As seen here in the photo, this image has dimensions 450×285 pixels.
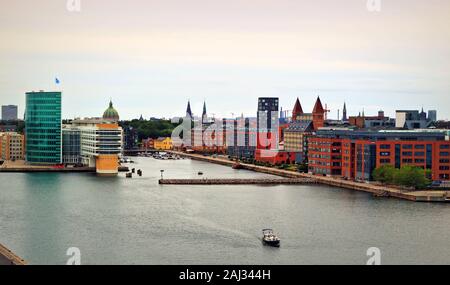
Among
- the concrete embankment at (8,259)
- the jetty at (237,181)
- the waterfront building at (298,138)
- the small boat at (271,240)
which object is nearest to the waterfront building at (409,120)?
the jetty at (237,181)

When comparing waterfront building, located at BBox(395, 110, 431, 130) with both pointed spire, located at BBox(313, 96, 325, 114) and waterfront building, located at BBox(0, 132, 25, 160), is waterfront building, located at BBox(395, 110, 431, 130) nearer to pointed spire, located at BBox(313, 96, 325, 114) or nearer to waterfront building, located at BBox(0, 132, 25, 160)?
pointed spire, located at BBox(313, 96, 325, 114)

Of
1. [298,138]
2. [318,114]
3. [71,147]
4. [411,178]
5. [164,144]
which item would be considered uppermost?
[318,114]

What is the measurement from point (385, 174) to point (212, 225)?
926cm

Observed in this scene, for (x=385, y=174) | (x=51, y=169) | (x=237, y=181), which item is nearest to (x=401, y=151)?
(x=385, y=174)

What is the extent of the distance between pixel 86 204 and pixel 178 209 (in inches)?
91.1

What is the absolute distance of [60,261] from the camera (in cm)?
1016

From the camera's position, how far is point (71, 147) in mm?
32656

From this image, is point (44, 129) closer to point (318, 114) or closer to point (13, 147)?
point (13, 147)

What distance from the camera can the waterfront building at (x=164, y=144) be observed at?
169 ft

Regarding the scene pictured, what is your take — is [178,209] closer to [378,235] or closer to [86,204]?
[86,204]

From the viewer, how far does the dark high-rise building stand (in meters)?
36.6

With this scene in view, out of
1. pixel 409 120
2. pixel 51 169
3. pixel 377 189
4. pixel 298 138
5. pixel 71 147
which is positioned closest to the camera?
pixel 377 189
